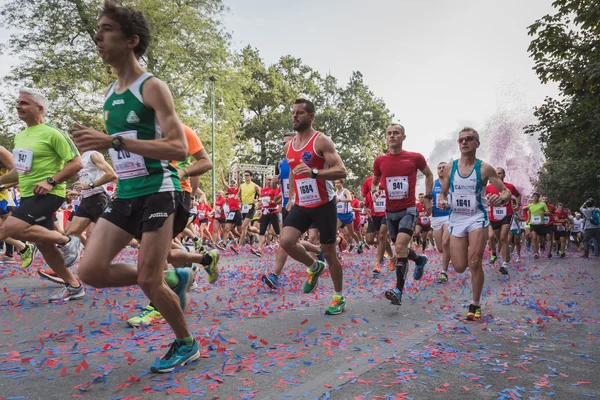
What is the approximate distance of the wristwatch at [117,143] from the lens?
2.78m

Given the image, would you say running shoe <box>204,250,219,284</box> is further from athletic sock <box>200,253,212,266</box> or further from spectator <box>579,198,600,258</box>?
spectator <box>579,198,600,258</box>

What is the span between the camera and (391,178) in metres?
7.10

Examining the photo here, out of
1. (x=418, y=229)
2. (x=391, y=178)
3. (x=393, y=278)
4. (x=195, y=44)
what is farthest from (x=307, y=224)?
(x=195, y=44)

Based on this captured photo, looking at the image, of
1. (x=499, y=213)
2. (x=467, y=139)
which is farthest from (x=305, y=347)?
(x=499, y=213)

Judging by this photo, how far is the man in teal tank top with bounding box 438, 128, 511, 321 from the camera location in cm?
529

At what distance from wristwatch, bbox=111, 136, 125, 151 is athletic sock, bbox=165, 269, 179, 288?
42.1 inches

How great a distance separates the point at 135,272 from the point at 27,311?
258 centimetres

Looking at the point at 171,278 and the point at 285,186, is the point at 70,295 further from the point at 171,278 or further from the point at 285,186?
the point at 285,186

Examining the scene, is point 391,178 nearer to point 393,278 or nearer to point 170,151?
point 393,278

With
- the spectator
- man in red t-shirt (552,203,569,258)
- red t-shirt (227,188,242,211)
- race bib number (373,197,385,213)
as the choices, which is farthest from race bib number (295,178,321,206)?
man in red t-shirt (552,203,569,258)

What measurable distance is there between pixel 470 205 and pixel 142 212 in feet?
12.2

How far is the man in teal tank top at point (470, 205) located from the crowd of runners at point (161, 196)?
1 centimetres

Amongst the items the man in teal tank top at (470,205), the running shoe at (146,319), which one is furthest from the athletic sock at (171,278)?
the man in teal tank top at (470,205)

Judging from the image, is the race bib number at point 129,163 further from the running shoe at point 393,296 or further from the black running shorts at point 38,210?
the running shoe at point 393,296
